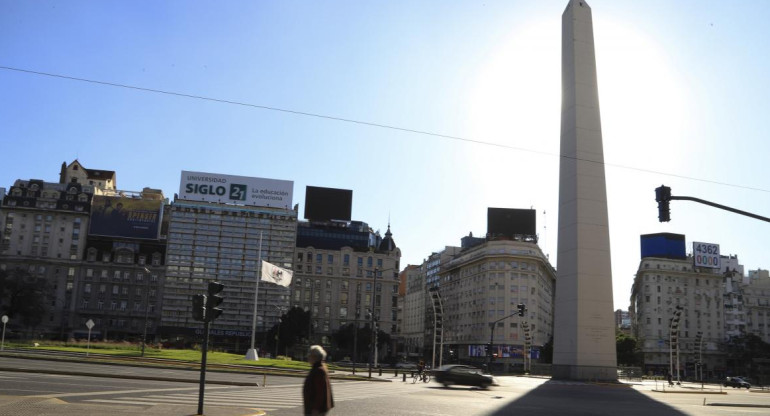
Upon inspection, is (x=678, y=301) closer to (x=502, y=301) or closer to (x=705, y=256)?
(x=705, y=256)

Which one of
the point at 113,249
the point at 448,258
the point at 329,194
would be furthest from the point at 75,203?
the point at 448,258

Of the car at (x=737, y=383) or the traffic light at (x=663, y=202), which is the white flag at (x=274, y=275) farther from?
the car at (x=737, y=383)

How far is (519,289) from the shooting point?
381ft

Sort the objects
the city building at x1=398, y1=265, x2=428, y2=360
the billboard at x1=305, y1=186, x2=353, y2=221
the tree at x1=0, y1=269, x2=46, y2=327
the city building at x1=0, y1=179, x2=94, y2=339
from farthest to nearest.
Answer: the city building at x1=398, y1=265, x2=428, y2=360 → the billboard at x1=305, y1=186, x2=353, y2=221 → the city building at x1=0, y1=179, x2=94, y2=339 → the tree at x1=0, y1=269, x2=46, y2=327

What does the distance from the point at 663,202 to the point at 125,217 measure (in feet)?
390

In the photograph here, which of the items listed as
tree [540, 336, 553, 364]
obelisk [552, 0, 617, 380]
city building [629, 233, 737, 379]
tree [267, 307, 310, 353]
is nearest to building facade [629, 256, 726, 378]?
city building [629, 233, 737, 379]

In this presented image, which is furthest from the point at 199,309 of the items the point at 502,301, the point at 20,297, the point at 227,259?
the point at 227,259

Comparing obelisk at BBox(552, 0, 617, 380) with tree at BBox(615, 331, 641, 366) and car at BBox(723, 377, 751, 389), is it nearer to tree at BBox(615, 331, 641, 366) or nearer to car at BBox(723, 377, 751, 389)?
car at BBox(723, 377, 751, 389)

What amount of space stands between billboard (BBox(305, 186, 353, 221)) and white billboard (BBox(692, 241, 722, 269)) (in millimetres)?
72355

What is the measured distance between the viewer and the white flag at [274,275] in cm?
4927

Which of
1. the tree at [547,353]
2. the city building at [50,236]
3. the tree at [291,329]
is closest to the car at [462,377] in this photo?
the tree at [291,329]

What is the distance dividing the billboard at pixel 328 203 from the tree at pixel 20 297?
4700cm

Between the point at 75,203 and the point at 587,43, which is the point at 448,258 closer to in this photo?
the point at 75,203

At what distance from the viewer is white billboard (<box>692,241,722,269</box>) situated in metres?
131
